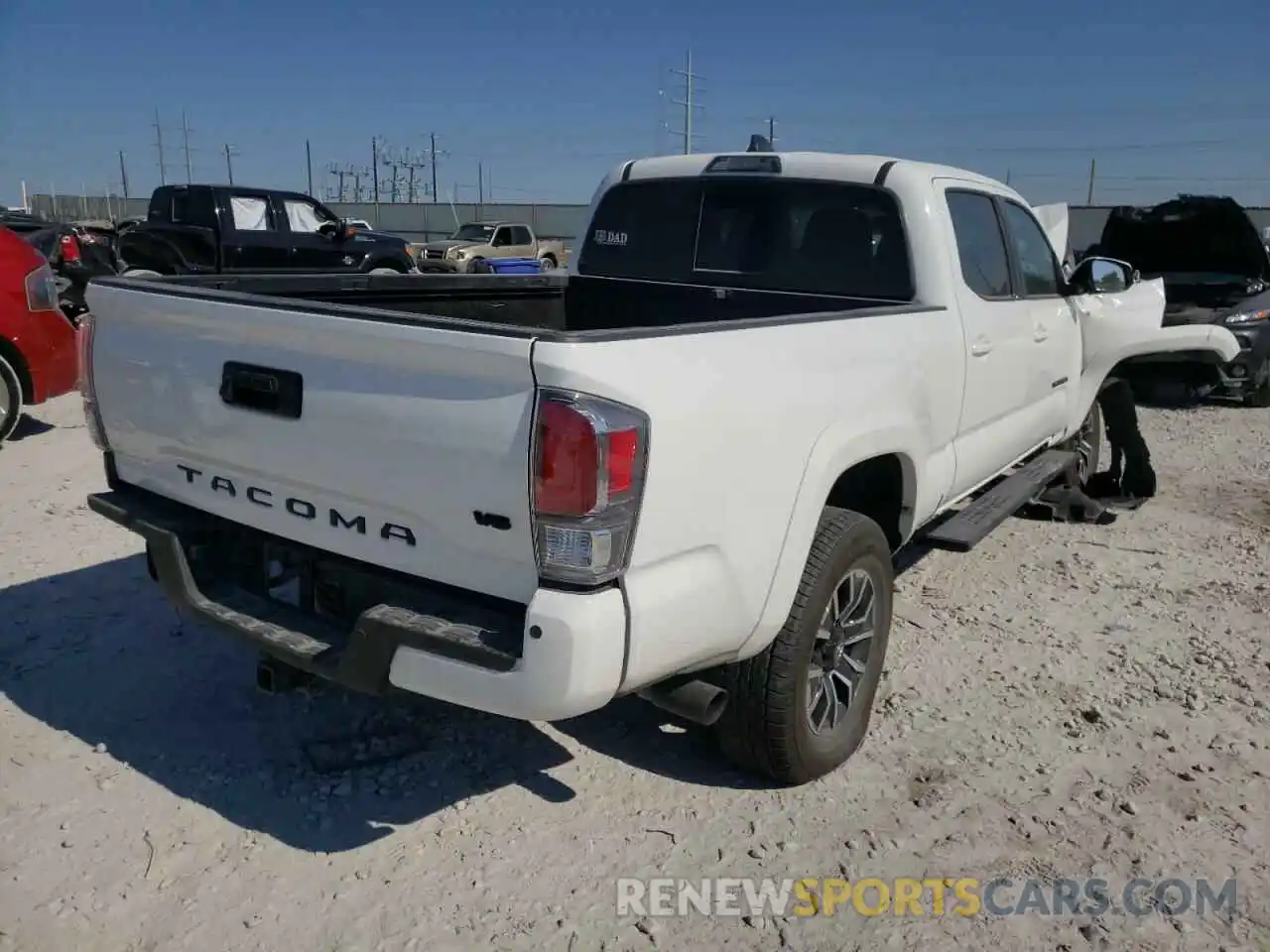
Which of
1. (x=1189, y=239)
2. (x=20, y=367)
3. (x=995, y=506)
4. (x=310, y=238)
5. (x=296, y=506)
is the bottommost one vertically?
(x=995, y=506)

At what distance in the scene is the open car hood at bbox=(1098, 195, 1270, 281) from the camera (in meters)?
10.6

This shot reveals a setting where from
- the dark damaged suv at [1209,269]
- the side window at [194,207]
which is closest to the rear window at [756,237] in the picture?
the dark damaged suv at [1209,269]

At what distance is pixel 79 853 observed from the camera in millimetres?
2834

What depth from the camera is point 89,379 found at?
3.36 metres

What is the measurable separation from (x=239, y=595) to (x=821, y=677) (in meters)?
1.83

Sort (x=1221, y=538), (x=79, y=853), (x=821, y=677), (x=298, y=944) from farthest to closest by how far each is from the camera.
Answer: (x=1221, y=538) < (x=821, y=677) < (x=79, y=853) < (x=298, y=944)

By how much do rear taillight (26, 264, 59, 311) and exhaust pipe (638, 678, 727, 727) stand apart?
670cm

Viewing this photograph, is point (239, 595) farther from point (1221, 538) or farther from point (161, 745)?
point (1221, 538)

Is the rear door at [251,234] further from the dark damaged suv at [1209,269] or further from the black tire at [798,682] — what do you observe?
the black tire at [798,682]

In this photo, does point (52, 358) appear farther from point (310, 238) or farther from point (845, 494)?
point (310, 238)

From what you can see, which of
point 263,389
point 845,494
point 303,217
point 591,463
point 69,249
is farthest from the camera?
point 303,217

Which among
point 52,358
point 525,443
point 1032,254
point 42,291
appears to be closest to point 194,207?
point 42,291

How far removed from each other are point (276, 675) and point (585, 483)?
132cm

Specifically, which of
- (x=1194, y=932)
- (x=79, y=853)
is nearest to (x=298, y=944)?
(x=79, y=853)
